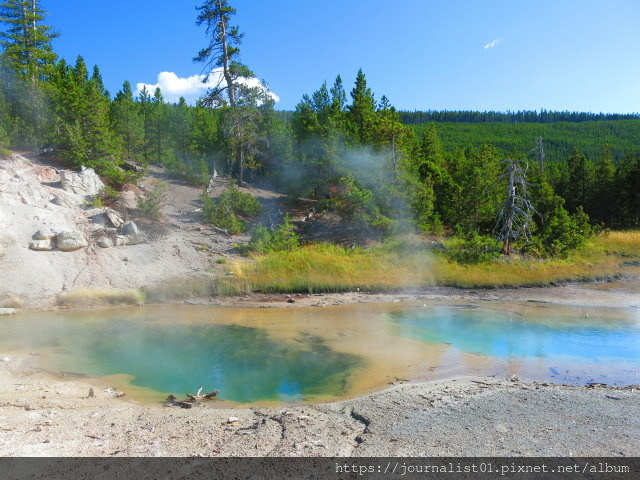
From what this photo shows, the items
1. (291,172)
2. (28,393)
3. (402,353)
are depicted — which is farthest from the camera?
(291,172)

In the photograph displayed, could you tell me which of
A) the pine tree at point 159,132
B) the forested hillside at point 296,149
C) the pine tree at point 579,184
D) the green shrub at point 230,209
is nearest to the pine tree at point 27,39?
the forested hillside at point 296,149

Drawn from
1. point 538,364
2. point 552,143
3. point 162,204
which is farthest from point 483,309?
point 552,143

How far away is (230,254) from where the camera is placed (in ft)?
73.0

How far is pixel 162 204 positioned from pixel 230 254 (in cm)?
542

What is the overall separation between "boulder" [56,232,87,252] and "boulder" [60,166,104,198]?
4036 mm

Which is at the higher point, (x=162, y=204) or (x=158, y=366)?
(x=162, y=204)

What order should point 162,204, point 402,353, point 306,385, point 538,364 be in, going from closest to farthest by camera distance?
point 306,385 → point 538,364 → point 402,353 → point 162,204

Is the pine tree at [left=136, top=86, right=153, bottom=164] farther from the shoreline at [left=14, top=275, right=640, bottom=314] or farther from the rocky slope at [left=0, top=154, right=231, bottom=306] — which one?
the shoreline at [left=14, top=275, right=640, bottom=314]

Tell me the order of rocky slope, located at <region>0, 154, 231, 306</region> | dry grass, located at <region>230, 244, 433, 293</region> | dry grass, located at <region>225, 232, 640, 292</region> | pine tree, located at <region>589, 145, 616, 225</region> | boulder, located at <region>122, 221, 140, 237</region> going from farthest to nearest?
pine tree, located at <region>589, 145, 616, 225</region>
boulder, located at <region>122, 221, 140, 237</region>
dry grass, located at <region>225, 232, 640, 292</region>
dry grass, located at <region>230, 244, 433, 293</region>
rocky slope, located at <region>0, 154, 231, 306</region>

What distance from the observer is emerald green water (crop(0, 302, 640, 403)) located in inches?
380

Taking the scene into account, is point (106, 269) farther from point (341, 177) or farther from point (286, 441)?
point (286, 441)

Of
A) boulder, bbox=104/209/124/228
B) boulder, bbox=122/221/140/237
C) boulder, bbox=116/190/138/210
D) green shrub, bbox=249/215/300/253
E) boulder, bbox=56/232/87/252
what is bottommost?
green shrub, bbox=249/215/300/253

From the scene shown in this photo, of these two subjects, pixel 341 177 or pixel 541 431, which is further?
pixel 341 177

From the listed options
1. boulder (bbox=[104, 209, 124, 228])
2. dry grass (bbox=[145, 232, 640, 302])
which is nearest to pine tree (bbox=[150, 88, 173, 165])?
boulder (bbox=[104, 209, 124, 228])
